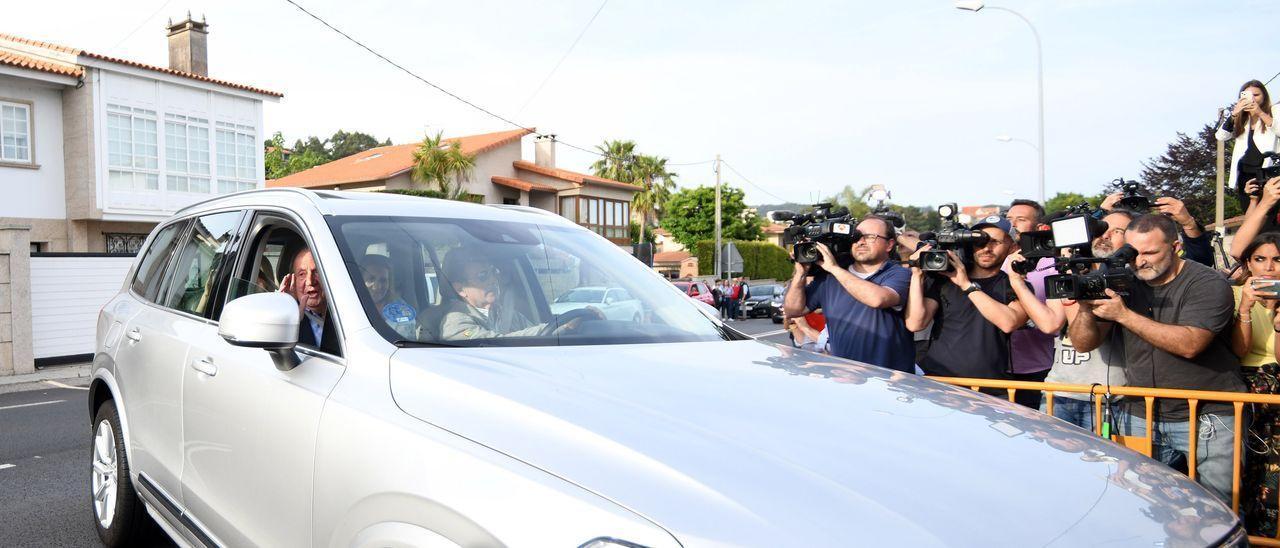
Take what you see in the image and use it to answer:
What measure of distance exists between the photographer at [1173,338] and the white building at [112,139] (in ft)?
65.6

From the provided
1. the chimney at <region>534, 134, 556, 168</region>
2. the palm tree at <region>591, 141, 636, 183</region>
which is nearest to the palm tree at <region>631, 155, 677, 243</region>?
the palm tree at <region>591, 141, 636, 183</region>

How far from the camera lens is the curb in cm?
1195

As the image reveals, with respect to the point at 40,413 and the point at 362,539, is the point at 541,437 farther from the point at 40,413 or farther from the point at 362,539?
the point at 40,413

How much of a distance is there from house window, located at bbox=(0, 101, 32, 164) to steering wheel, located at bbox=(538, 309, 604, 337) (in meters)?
22.2

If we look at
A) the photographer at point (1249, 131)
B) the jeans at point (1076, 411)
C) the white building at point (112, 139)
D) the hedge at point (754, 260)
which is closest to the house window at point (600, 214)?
the hedge at point (754, 260)

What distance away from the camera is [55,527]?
4.55m

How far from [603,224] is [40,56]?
89.1 feet

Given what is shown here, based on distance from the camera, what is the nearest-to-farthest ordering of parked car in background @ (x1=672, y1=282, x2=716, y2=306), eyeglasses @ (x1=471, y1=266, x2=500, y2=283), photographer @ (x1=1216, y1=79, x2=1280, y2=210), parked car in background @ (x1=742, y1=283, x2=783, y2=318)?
eyeglasses @ (x1=471, y1=266, x2=500, y2=283)
photographer @ (x1=1216, y1=79, x2=1280, y2=210)
parked car in background @ (x1=672, y1=282, x2=716, y2=306)
parked car in background @ (x1=742, y1=283, x2=783, y2=318)

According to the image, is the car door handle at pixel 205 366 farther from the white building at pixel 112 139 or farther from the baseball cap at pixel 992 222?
the white building at pixel 112 139

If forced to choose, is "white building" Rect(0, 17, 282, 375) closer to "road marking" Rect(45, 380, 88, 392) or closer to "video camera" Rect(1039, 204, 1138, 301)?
"road marking" Rect(45, 380, 88, 392)

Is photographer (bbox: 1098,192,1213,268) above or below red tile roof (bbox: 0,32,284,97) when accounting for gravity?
below

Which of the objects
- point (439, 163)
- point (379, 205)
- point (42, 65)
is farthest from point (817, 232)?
point (439, 163)

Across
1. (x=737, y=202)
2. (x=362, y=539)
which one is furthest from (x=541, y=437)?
(x=737, y=202)

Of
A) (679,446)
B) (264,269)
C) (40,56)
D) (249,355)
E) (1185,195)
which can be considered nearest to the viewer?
(679,446)
